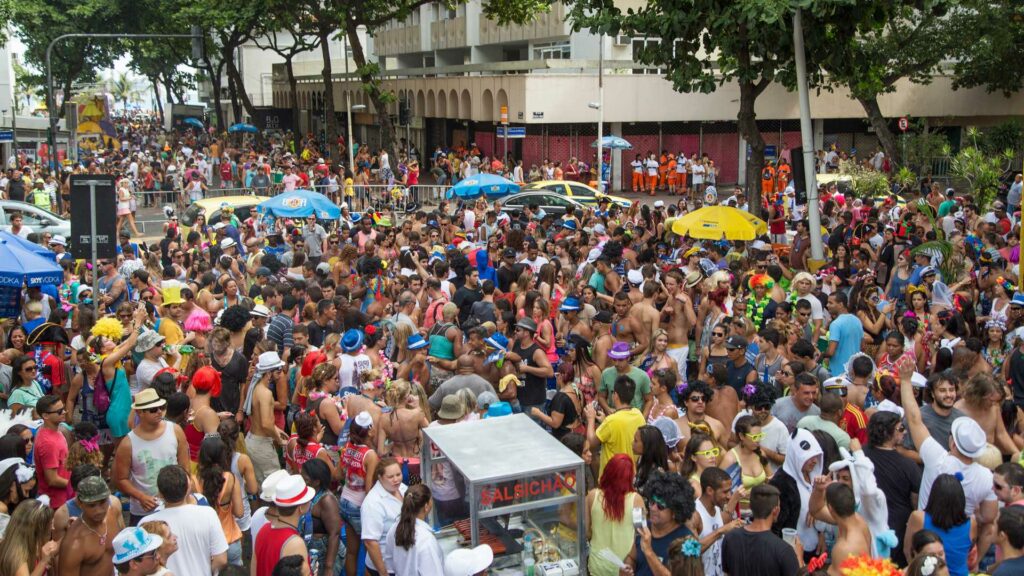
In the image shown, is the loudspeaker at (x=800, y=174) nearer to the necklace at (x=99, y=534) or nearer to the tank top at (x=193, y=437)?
the tank top at (x=193, y=437)

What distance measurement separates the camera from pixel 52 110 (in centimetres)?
3162

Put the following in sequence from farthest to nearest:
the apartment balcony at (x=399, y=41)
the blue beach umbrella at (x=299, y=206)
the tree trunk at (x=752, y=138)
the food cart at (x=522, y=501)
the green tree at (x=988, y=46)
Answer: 1. the apartment balcony at (x=399, y=41)
2. the green tree at (x=988, y=46)
3. the tree trunk at (x=752, y=138)
4. the blue beach umbrella at (x=299, y=206)
5. the food cart at (x=522, y=501)

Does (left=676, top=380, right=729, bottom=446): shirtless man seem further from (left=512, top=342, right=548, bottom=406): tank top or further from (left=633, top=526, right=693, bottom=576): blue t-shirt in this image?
(left=512, top=342, right=548, bottom=406): tank top

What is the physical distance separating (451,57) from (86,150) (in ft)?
60.3

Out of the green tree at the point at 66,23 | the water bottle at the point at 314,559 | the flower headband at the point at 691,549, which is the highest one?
the green tree at the point at 66,23

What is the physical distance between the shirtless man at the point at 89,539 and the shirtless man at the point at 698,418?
156 inches

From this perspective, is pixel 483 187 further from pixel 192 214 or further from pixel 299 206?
pixel 192 214

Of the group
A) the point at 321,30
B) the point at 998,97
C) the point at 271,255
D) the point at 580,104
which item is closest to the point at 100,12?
the point at 321,30

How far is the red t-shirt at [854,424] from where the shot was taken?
7527mm

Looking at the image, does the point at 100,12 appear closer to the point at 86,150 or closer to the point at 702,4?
the point at 86,150

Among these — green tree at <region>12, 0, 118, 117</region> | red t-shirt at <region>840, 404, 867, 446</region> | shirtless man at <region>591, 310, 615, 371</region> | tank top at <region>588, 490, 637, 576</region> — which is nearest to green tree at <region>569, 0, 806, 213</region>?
A: shirtless man at <region>591, 310, 615, 371</region>

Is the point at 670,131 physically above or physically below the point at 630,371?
above

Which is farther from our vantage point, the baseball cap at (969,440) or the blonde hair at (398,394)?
the blonde hair at (398,394)

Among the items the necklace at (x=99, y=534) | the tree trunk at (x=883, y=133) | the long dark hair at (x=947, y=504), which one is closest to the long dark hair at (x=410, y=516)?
the necklace at (x=99, y=534)
